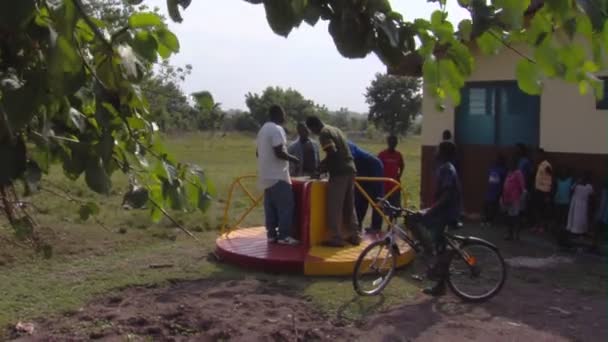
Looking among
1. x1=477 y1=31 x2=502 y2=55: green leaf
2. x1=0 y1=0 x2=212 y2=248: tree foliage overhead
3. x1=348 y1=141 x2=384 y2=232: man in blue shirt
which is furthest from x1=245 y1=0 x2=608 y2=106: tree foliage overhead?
x1=348 y1=141 x2=384 y2=232: man in blue shirt

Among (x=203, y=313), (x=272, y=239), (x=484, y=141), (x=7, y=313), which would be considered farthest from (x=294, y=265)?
(x=484, y=141)

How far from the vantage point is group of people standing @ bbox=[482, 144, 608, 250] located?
9.66m

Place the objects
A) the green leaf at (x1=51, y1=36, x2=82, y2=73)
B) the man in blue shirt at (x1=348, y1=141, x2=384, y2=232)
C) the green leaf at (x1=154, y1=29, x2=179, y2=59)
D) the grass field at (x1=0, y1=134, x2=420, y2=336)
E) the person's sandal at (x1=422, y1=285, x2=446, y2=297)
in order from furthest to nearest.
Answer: the man in blue shirt at (x1=348, y1=141, x2=384, y2=232)
the person's sandal at (x1=422, y1=285, x2=446, y2=297)
the grass field at (x1=0, y1=134, x2=420, y2=336)
the green leaf at (x1=154, y1=29, x2=179, y2=59)
the green leaf at (x1=51, y1=36, x2=82, y2=73)

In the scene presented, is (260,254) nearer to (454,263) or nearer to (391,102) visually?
(454,263)

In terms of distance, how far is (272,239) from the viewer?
30.4ft

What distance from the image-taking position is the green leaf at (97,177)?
1.74 metres

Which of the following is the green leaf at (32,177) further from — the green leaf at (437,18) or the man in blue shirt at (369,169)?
the man in blue shirt at (369,169)

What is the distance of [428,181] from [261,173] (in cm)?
500

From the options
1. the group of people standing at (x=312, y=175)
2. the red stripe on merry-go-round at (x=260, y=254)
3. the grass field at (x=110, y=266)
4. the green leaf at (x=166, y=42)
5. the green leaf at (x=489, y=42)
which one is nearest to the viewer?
the green leaf at (x=489, y=42)

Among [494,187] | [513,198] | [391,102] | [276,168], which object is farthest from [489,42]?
[391,102]

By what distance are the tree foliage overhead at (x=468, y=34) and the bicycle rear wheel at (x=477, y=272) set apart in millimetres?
5853

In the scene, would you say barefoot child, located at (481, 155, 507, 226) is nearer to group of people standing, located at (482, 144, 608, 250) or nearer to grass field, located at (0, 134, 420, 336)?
group of people standing, located at (482, 144, 608, 250)

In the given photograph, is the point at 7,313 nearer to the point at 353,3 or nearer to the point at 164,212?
the point at 164,212

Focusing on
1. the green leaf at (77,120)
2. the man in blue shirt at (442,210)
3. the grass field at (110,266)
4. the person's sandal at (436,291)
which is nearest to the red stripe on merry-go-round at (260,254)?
the grass field at (110,266)
